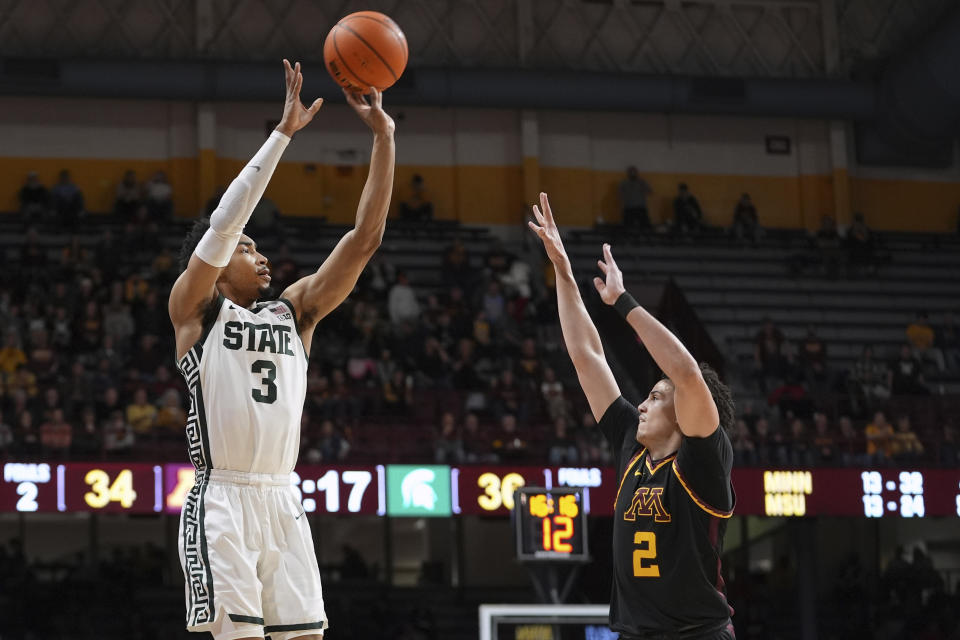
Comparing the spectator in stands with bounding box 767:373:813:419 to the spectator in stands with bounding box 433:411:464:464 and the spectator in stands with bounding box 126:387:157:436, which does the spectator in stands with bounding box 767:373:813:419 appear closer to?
the spectator in stands with bounding box 433:411:464:464

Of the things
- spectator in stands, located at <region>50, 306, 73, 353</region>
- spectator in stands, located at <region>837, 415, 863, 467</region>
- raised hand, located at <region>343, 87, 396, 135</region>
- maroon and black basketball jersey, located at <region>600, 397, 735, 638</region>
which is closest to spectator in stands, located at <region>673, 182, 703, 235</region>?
spectator in stands, located at <region>837, 415, 863, 467</region>

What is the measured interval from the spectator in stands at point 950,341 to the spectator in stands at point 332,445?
9.83m

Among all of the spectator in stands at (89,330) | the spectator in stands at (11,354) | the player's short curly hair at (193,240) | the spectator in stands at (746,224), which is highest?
the spectator in stands at (746,224)

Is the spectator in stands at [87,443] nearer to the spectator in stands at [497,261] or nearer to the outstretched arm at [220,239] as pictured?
Result: the spectator in stands at [497,261]

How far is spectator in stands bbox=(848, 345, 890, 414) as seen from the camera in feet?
61.2

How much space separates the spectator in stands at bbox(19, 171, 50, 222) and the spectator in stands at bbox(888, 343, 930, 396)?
1237cm

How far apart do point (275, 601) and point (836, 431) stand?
12654 mm

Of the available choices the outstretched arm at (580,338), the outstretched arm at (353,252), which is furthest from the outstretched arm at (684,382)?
the outstretched arm at (353,252)

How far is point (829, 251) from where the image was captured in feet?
73.6

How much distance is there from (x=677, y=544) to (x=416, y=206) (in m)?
17.7

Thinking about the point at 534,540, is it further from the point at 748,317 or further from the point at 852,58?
the point at 852,58

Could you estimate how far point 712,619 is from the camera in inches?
190

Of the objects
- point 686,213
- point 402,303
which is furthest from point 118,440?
point 686,213

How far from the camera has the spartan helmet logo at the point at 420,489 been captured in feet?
45.4
